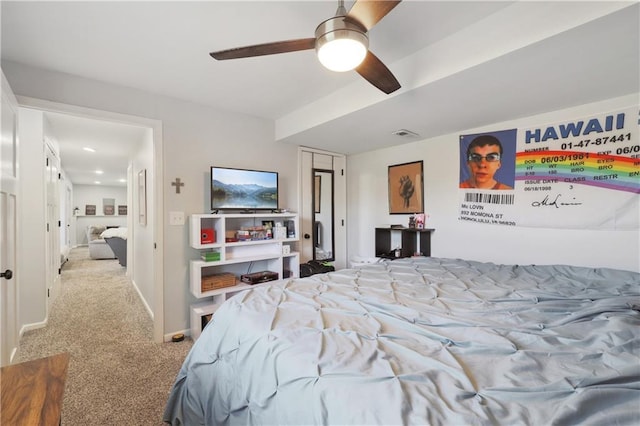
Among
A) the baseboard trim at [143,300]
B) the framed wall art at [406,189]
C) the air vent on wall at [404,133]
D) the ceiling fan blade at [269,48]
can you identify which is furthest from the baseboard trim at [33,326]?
the air vent on wall at [404,133]

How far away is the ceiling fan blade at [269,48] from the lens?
1458mm

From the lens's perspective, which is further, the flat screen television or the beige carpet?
the flat screen television

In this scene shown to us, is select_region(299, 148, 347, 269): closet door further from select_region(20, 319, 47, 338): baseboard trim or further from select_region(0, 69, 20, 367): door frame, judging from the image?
select_region(20, 319, 47, 338): baseboard trim

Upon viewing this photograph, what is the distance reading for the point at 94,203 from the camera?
1019 cm

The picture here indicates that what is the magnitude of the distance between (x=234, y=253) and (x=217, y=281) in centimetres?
36

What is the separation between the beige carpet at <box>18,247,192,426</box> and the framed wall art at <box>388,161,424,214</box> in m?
2.98

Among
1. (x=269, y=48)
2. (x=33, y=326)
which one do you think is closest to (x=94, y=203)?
(x=33, y=326)

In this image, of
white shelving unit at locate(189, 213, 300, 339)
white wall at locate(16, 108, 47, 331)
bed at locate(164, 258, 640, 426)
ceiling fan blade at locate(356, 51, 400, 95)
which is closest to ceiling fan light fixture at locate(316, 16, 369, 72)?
ceiling fan blade at locate(356, 51, 400, 95)

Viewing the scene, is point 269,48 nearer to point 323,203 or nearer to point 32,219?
point 323,203

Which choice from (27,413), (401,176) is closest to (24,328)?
(27,413)

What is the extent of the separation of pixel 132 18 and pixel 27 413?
2.00 metres

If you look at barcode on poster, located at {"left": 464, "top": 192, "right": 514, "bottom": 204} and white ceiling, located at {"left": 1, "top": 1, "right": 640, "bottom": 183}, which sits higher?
white ceiling, located at {"left": 1, "top": 1, "right": 640, "bottom": 183}

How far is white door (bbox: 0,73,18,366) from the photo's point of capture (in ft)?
5.57

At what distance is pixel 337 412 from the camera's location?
2.58 ft
